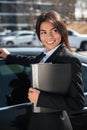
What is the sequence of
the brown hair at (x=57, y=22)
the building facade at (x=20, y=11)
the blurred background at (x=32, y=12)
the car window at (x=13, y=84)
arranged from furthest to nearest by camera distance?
the building facade at (x=20, y=11) < the blurred background at (x=32, y=12) < the car window at (x=13, y=84) < the brown hair at (x=57, y=22)

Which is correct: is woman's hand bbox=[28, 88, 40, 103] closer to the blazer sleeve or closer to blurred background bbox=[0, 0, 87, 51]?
the blazer sleeve

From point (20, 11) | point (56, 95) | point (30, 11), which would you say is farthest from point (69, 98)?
point (20, 11)

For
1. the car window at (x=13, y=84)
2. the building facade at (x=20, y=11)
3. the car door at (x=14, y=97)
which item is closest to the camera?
the car door at (x=14, y=97)

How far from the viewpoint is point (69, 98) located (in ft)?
8.06

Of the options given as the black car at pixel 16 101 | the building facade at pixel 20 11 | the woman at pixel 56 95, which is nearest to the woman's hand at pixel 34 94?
the woman at pixel 56 95

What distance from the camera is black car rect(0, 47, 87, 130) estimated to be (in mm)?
3180

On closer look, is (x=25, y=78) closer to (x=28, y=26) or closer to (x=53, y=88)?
(x=53, y=88)

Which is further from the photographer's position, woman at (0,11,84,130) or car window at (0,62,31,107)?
car window at (0,62,31,107)

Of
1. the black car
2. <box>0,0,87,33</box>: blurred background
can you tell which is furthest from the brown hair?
<box>0,0,87,33</box>: blurred background

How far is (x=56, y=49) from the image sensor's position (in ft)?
8.52

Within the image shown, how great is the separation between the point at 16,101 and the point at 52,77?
3.08ft

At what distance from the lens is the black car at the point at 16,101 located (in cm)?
318

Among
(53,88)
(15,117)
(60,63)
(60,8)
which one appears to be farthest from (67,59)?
(60,8)

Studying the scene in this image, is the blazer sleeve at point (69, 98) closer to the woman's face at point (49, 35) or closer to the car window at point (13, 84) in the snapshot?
the woman's face at point (49, 35)
